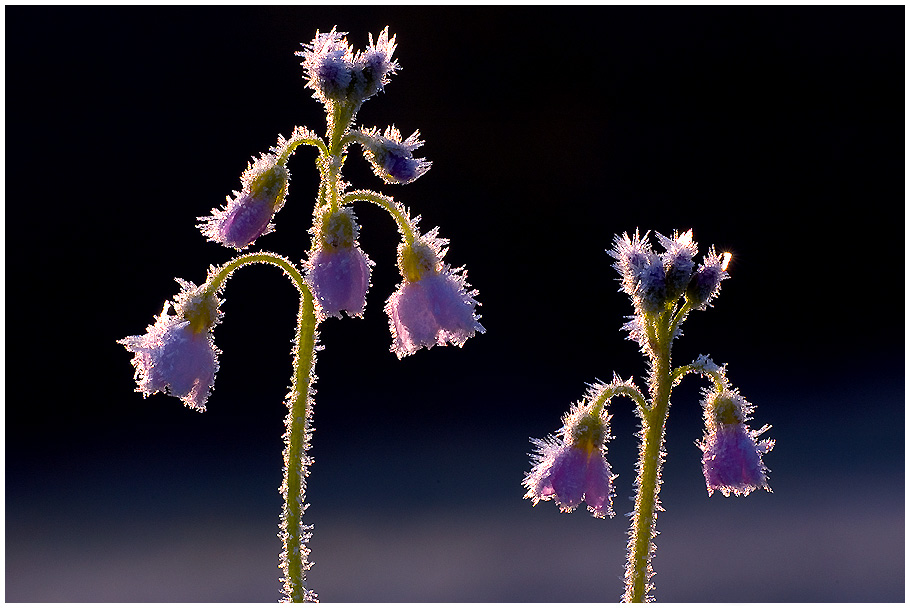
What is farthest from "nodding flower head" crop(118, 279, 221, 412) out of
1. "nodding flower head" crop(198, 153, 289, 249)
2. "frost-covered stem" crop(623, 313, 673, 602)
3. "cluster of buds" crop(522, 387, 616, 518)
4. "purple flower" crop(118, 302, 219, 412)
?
→ "frost-covered stem" crop(623, 313, 673, 602)

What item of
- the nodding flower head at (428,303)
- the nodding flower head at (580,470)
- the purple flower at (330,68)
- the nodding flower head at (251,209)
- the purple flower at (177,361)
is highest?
the purple flower at (330,68)

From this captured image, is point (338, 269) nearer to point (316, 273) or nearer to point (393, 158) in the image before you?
point (316, 273)

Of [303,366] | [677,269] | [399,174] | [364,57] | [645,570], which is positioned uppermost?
[364,57]

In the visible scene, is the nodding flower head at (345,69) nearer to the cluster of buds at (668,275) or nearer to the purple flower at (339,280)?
the purple flower at (339,280)

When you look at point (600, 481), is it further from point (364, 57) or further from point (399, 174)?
point (364, 57)

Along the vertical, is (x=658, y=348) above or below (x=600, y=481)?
above

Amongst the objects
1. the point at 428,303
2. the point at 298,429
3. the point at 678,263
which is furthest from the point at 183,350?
the point at 678,263

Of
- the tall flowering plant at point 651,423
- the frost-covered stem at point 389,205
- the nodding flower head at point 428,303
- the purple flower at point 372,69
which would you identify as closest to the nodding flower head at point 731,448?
the tall flowering plant at point 651,423

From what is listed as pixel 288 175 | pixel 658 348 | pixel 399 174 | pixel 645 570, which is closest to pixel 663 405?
pixel 658 348
